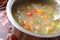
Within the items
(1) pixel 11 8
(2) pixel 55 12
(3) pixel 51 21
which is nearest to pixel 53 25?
(3) pixel 51 21

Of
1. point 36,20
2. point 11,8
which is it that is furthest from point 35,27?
point 11,8

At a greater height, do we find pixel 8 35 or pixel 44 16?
pixel 44 16

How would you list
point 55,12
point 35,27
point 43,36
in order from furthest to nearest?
point 55,12, point 35,27, point 43,36

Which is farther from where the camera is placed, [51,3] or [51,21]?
[51,3]

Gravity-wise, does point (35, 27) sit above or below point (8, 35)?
above

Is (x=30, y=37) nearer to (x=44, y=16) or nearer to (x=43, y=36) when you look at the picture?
(x=43, y=36)

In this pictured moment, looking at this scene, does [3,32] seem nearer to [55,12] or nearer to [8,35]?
[8,35]

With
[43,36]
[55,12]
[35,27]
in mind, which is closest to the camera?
[43,36]
